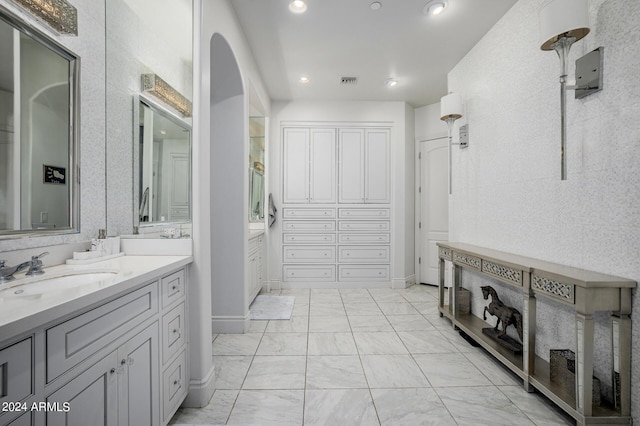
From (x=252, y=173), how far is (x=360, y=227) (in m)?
1.87

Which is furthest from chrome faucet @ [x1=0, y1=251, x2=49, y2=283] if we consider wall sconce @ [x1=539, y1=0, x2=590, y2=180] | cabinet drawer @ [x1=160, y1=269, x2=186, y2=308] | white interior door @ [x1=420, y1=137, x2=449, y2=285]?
white interior door @ [x1=420, y1=137, x2=449, y2=285]

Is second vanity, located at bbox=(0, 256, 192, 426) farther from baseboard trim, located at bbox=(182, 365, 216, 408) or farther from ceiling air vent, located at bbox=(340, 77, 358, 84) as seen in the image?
ceiling air vent, located at bbox=(340, 77, 358, 84)

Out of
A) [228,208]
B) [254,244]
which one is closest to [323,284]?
[254,244]

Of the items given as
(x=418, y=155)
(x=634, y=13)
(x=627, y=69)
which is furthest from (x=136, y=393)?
(x=418, y=155)

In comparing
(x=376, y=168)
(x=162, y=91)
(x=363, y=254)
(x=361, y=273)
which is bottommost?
(x=361, y=273)

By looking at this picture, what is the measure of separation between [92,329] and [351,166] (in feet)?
13.0

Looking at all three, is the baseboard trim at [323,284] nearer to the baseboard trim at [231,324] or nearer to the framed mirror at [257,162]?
the framed mirror at [257,162]

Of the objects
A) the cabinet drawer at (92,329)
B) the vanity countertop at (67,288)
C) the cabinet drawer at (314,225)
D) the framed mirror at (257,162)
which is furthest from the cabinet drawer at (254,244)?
the cabinet drawer at (92,329)

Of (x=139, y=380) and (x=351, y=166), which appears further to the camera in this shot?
(x=351, y=166)

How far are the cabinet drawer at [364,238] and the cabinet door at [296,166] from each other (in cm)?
85

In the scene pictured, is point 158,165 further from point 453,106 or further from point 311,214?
point 453,106

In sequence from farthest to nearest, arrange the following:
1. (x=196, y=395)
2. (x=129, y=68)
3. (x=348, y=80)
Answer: (x=348, y=80)
(x=129, y=68)
(x=196, y=395)

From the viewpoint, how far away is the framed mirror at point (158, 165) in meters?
1.95

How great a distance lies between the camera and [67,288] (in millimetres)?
1067
